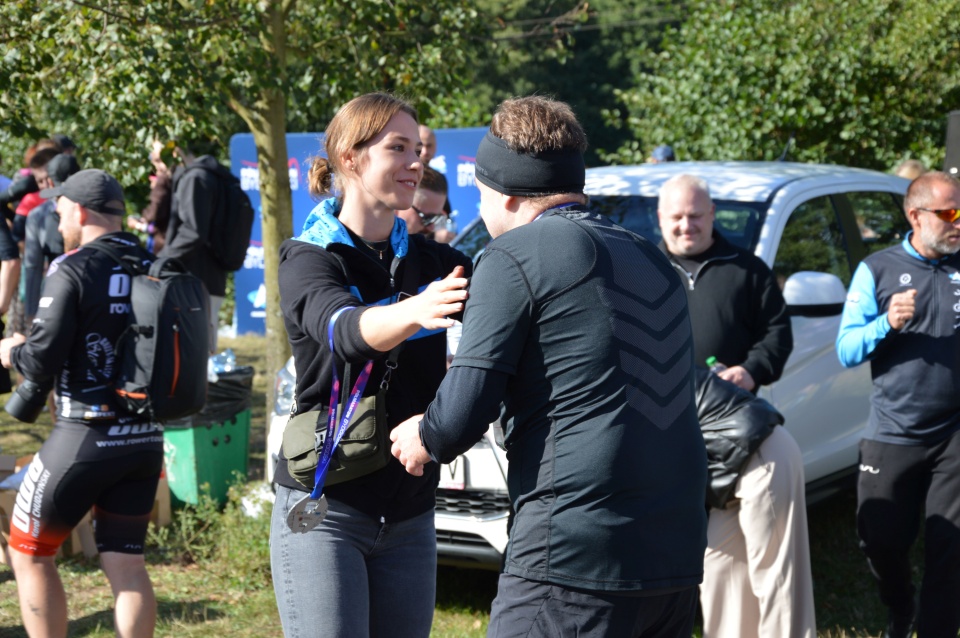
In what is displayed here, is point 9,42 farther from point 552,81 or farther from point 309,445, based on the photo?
point 552,81

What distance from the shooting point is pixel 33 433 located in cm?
882

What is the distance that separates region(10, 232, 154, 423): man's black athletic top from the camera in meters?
4.07

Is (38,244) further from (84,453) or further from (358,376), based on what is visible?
(358,376)

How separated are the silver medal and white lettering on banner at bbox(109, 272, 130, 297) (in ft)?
6.13

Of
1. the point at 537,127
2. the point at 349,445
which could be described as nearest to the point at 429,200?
the point at 349,445

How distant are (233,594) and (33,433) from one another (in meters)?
4.12

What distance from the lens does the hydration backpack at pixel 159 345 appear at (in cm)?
414

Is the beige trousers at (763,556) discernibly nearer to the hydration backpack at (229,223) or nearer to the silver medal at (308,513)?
the silver medal at (308,513)

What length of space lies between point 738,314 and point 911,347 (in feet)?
2.31

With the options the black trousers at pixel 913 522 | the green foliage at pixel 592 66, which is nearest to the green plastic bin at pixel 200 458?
the black trousers at pixel 913 522

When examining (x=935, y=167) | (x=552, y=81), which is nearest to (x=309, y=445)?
(x=935, y=167)

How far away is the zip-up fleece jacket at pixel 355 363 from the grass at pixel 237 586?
Answer: 223cm

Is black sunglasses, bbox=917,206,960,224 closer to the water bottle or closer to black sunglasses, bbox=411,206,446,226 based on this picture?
the water bottle

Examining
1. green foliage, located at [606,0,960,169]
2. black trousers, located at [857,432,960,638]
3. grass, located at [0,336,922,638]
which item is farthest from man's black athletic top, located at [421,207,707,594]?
green foliage, located at [606,0,960,169]
